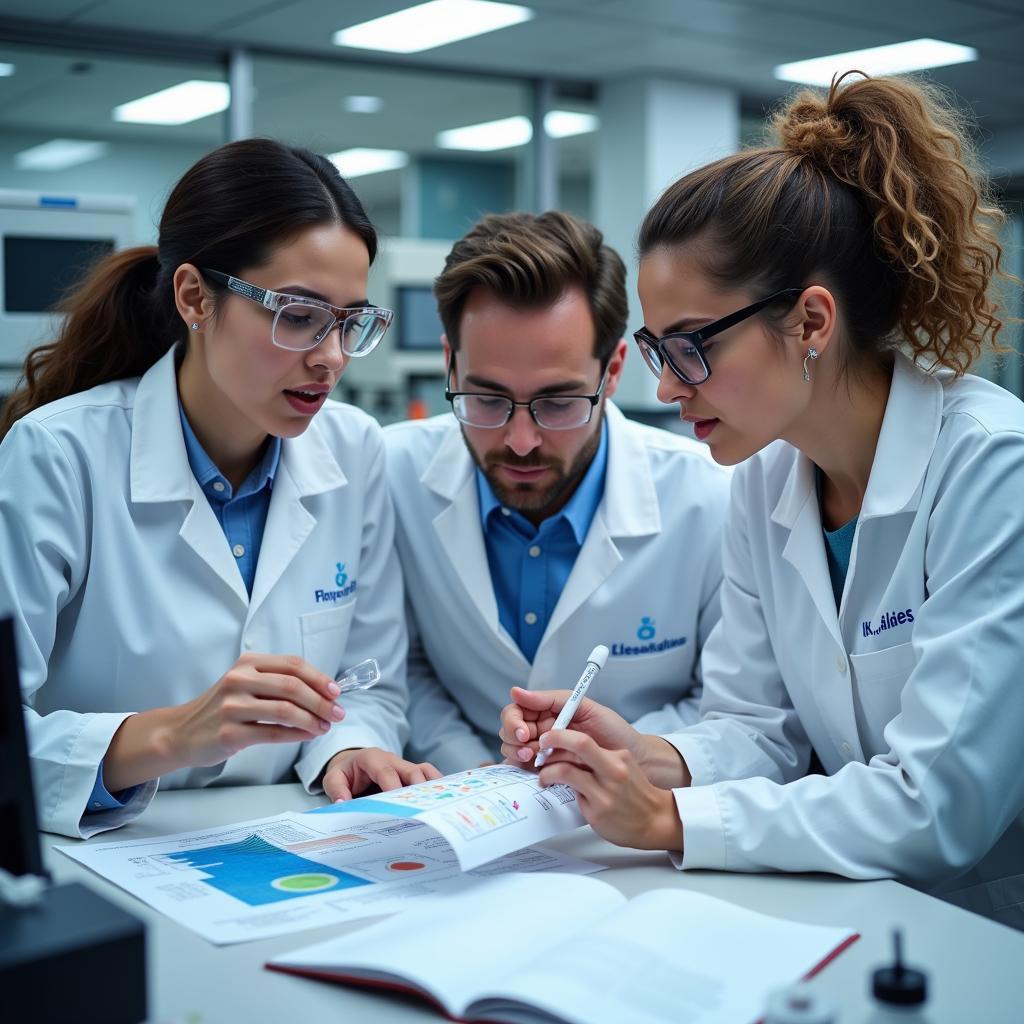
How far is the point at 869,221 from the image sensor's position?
150cm

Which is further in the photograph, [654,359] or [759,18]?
[759,18]

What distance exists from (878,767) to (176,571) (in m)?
0.99

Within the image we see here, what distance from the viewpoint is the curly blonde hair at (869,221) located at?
147 centimetres

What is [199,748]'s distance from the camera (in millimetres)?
1404

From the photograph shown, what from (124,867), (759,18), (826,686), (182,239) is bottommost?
(124,867)

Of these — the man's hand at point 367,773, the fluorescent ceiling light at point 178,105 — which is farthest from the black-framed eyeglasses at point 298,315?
the fluorescent ceiling light at point 178,105

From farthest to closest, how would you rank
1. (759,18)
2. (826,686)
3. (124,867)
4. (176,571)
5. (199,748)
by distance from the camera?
1. (759,18)
2. (176,571)
3. (826,686)
4. (199,748)
5. (124,867)

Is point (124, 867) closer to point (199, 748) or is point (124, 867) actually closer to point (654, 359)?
point (199, 748)

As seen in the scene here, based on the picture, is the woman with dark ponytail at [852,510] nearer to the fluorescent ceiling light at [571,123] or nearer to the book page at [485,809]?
the book page at [485,809]

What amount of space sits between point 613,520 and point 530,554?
0.16 m

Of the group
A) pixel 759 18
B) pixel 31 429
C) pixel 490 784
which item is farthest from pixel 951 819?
pixel 759 18

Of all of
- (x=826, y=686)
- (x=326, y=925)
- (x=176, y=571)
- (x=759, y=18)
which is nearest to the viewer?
(x=326, y=925)

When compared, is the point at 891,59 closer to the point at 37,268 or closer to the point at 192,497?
the point at 37,268

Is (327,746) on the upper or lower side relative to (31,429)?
lower
